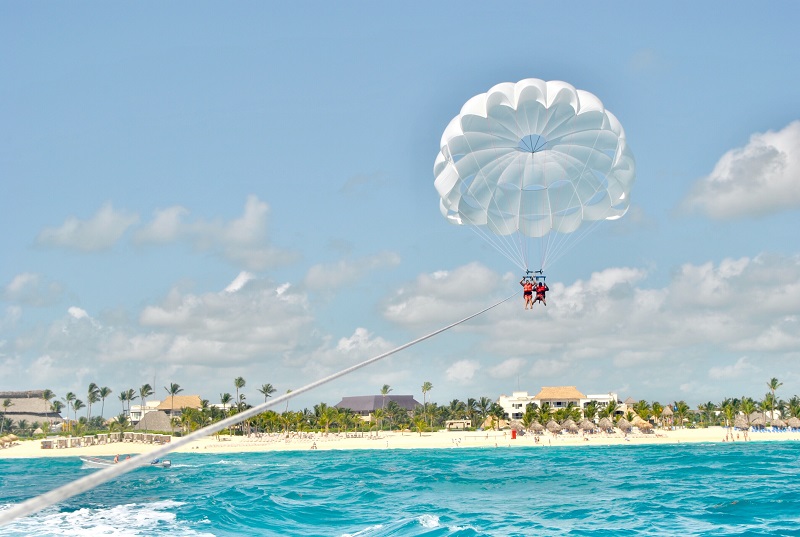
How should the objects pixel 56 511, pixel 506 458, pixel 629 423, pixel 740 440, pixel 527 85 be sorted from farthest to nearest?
pixel 629 423 < pixel 740 440 < pixel 506 458 < pixel 56 511 < pixel 527 85

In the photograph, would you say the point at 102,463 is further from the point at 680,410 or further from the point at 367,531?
the point at 680,410

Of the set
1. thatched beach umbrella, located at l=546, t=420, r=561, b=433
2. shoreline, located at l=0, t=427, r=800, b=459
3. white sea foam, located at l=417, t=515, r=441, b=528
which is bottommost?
white sea foam, located at l=417, t=515, r=441, b=528

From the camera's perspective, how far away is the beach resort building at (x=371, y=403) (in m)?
146

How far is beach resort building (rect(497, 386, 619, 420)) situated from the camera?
127 meters

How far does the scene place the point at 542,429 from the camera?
10288 centimetres

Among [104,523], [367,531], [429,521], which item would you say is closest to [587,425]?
[429,521]

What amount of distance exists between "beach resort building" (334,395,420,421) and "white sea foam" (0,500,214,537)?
11118cm

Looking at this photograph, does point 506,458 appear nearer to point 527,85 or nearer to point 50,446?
point 527,85

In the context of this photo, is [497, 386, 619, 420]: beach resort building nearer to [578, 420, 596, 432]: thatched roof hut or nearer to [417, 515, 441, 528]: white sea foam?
[578, 420, 596, 432]: thatched roof hut

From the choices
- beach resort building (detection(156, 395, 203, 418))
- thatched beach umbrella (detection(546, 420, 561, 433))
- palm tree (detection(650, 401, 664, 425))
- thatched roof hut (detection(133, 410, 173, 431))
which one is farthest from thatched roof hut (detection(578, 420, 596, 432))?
beach resort building (detection(156, 395, 203, 418))

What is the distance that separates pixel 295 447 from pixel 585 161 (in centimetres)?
7167

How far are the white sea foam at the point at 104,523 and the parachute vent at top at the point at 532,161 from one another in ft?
52.1

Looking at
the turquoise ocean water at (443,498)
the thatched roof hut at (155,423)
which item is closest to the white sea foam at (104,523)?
the turquoise ocean water at (443,498)

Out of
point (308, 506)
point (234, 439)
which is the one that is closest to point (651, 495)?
point (308, 506)
